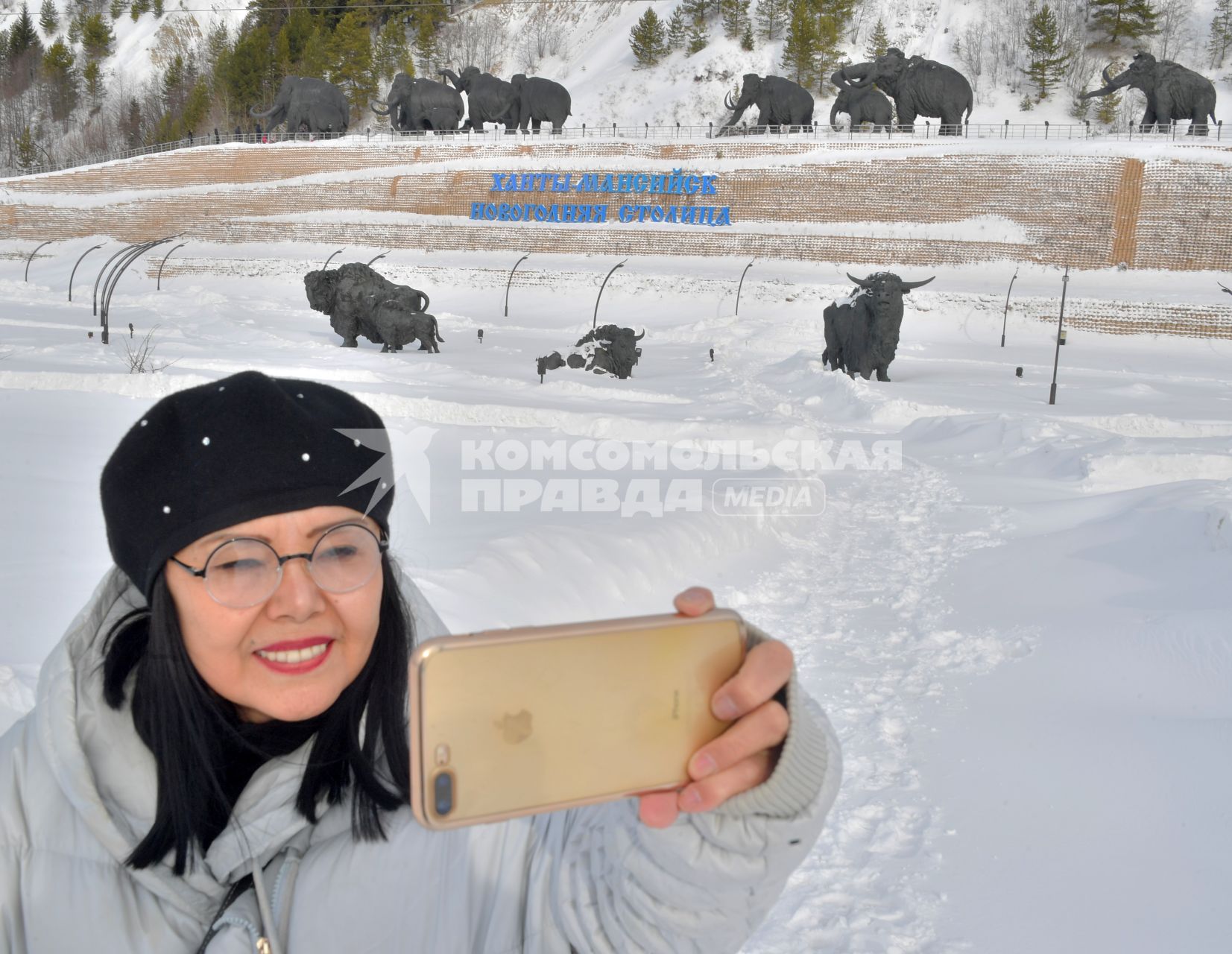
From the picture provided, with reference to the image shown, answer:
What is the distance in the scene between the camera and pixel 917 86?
39375 millimetres

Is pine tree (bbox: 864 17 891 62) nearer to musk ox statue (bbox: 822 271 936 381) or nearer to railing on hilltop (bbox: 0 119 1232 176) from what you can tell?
railing on hilltop (bbox: 0 119 1232 176)

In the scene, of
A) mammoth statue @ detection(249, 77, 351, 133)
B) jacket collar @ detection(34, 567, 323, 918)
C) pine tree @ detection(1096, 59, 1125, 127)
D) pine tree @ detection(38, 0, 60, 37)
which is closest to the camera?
jacket collar @ detection(34, 567, 323, 918)

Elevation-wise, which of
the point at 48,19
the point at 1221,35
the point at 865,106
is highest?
the point at 48,19

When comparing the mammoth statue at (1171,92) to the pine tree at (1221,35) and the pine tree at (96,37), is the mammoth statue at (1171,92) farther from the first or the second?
the pine tree at (96,37)

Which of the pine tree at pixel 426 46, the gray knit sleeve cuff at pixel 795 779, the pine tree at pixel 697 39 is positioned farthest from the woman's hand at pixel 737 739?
the pine tree at pixel 426 46

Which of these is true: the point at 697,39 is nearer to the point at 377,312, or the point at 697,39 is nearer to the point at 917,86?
the point at 917,86

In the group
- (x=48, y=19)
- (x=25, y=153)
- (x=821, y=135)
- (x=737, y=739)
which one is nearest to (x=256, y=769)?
(x=737, y=739)

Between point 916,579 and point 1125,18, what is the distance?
6196 centimetres

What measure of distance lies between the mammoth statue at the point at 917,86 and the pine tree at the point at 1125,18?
858 inches

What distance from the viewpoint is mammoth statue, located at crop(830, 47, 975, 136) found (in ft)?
128

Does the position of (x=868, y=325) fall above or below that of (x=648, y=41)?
below

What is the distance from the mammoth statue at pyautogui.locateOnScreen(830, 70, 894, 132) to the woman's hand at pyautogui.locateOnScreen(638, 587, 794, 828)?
4179 centimetres

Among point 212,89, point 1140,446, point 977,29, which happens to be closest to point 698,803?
point 1140,446

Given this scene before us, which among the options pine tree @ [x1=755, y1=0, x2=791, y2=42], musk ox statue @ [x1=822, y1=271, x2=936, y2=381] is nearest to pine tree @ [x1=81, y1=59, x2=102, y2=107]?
pine tree @ [x1=755, y1=0, x2=791, y2=42]
